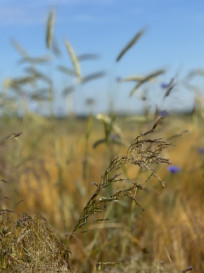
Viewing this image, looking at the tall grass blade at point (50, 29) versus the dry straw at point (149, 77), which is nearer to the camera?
the dry straw at point (149, 77)

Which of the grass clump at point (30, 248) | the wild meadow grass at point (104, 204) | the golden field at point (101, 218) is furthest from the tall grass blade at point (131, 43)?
the grass clump at point (30, 248)

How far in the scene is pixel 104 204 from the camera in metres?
1.39

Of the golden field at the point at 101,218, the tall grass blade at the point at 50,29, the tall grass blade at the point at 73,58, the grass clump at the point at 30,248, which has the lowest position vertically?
the grass clump at the point at 30,248

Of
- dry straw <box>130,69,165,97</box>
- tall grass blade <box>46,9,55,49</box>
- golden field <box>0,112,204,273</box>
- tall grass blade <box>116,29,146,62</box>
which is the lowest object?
golden field <box>0,112,204,273</box>

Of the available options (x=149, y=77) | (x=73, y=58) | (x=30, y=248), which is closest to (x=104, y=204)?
(x=30, y=248)

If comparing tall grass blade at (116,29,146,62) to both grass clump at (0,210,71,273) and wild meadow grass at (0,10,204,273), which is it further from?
grass clump at (0,210,71,273)

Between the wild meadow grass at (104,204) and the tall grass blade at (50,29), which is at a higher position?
the tall grass blade at (50,29)

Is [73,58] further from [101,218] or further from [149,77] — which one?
[101,218]

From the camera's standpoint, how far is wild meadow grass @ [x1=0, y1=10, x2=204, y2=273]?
1149 mm

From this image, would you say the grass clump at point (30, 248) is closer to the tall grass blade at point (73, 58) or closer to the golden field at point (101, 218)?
the golden field at point (101, 218)

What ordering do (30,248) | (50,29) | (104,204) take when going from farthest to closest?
(50,29), (104,204), (30,248)

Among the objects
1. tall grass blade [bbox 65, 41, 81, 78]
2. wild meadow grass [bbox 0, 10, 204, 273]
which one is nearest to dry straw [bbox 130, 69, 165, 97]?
wild meadow grass [bbox 0, 10, 204, 273]

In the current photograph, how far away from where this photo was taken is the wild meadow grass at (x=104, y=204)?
45.3 inches

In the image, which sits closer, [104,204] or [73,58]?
[104,204]
